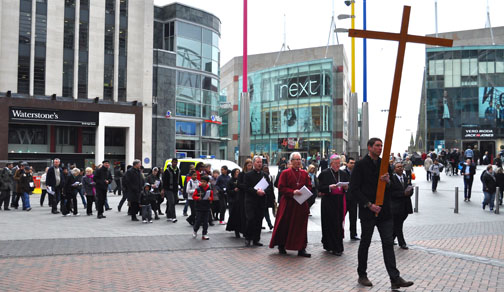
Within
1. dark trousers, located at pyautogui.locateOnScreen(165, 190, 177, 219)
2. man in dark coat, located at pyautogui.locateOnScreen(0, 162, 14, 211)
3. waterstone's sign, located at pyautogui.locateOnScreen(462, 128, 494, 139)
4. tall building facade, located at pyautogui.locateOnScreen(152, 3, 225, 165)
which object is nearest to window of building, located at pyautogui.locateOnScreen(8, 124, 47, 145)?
tall building facade, located at pyautogui.locateOnScreen(152, 3, 225, 165)

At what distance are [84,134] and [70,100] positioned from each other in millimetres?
3695

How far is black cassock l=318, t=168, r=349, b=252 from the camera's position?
8719mm

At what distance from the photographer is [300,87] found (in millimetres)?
65438

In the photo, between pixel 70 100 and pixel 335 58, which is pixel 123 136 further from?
pixel 335 58

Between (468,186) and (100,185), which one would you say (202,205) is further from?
(468,186)

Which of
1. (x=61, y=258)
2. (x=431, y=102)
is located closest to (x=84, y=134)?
(x=61, y=258)

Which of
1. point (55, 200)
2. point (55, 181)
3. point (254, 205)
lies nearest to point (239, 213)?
point (254, 205)

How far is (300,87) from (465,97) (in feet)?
69.3

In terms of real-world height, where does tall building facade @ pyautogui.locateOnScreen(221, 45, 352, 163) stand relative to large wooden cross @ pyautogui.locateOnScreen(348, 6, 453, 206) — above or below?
above

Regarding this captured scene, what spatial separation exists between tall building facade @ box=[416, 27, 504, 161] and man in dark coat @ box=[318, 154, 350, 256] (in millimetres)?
51668

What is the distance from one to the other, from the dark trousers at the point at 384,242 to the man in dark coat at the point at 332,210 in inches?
92.6

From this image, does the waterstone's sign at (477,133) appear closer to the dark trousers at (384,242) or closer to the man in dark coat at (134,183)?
the man in dark coat at (134,183)

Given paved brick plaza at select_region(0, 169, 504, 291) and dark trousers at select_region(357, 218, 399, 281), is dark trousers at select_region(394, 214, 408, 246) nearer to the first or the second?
paved brick plaza at select_region(0, 169, 504, 291)

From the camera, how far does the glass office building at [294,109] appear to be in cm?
6369
